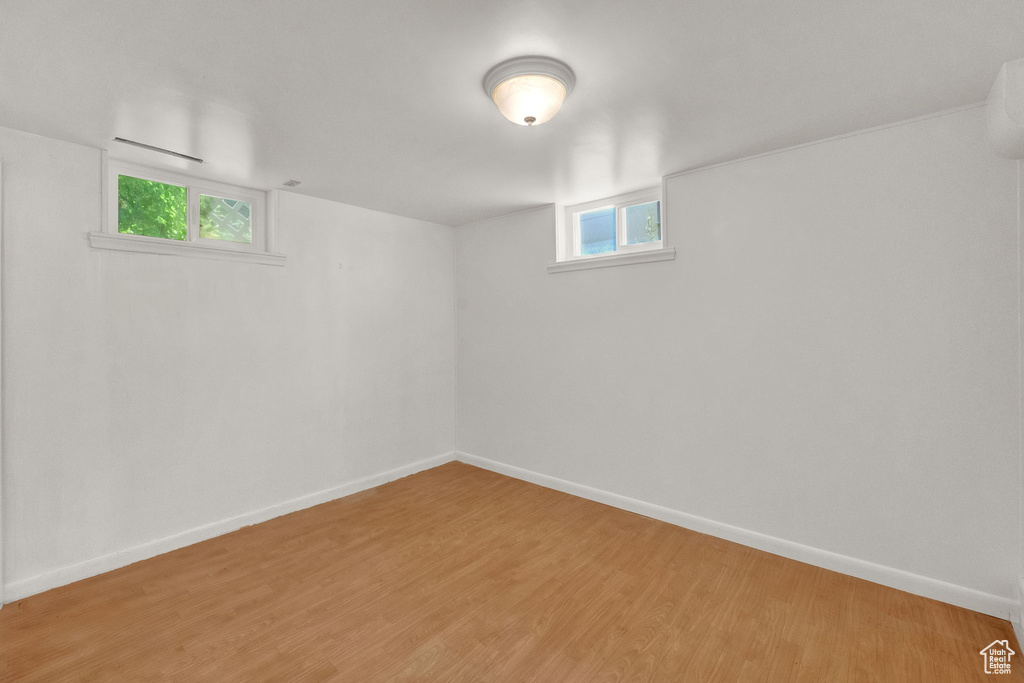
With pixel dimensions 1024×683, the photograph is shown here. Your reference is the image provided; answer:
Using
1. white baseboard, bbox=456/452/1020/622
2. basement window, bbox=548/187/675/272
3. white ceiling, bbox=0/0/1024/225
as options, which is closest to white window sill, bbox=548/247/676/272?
basement window, bbox=548/187/675/272

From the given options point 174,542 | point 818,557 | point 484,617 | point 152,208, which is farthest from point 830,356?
point 152,208

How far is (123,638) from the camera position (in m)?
2.02

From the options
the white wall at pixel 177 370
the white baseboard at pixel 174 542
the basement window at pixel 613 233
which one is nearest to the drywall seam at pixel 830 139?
the basement window at pixel 613 233

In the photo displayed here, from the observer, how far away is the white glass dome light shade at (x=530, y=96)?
71.7 inches

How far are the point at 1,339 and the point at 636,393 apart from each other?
3.84 m

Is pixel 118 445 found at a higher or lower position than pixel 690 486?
higher

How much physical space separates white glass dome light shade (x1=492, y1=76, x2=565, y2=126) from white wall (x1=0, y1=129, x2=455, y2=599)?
7.74 ft

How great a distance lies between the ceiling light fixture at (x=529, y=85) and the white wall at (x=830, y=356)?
163cm

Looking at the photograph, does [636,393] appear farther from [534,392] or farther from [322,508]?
[322,508]

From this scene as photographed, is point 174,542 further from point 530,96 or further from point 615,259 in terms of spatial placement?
point 615,259

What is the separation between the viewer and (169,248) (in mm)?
2869

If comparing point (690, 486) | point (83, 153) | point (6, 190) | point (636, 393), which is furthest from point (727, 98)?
point (6, 190)

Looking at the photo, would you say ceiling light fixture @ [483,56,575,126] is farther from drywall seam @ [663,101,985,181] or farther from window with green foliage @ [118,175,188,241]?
window with green foliage @ [118,175,188,241]

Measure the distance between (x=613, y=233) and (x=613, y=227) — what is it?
0.17 feet
